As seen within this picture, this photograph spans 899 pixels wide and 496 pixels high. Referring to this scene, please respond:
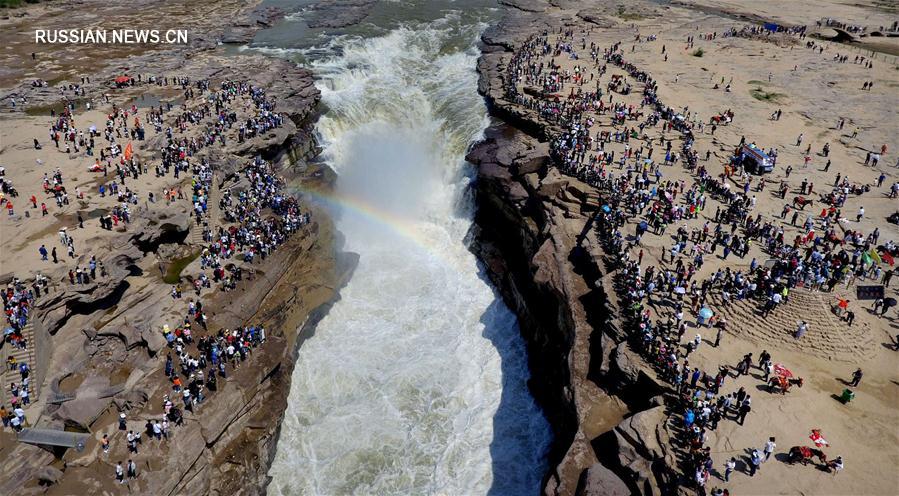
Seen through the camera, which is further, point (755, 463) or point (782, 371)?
point (782, 371)

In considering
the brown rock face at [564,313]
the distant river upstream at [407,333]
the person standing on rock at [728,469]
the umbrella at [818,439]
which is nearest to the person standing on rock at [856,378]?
the umbrella at [818,439]

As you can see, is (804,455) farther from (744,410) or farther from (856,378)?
(856,378)

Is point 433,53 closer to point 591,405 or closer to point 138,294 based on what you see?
point 138,294

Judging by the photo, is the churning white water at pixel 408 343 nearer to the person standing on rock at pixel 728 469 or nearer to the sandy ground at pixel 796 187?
the person standing on rock at pixel 728 469

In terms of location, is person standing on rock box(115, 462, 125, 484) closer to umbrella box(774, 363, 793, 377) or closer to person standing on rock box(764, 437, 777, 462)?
person standing on rock box(764, 437, 777, 462)

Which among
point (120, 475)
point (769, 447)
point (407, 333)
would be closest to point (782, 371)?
point (769, 447)

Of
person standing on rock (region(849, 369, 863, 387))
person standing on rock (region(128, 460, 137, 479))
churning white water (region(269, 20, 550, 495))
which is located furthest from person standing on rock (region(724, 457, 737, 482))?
person standing on rock (region(128, 460, 137, 479))
